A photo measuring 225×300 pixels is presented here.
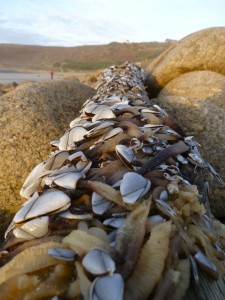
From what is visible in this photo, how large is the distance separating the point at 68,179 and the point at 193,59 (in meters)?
5.07

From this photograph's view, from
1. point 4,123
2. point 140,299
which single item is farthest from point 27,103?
point 140,299

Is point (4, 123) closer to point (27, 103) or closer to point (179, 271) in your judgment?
point (27, 103)

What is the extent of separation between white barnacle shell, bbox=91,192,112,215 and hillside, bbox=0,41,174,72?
4957 cm

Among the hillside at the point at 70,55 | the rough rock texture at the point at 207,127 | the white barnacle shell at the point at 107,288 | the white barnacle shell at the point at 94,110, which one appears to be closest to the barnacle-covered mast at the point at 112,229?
the white barnacle shell at the point at 107,288

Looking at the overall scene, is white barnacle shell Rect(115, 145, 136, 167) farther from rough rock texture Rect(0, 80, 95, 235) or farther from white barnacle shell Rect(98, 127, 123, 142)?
rough rock texture Rect(0, 80, 95, 235)

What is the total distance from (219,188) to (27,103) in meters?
1.69

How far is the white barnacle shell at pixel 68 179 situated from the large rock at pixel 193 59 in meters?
4.84

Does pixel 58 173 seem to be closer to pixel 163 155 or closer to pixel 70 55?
pixel 163 155

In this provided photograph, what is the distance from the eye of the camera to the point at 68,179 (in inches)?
60.2

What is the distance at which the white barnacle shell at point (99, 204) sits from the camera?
1.38 metres

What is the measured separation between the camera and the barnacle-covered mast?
1.12m

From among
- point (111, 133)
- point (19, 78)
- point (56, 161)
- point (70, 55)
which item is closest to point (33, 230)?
point (56, 161)

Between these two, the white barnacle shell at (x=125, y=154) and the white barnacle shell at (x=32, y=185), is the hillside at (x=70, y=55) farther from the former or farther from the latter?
the white barnacle shell at (x=125, y=154)

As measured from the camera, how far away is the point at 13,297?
114cm
